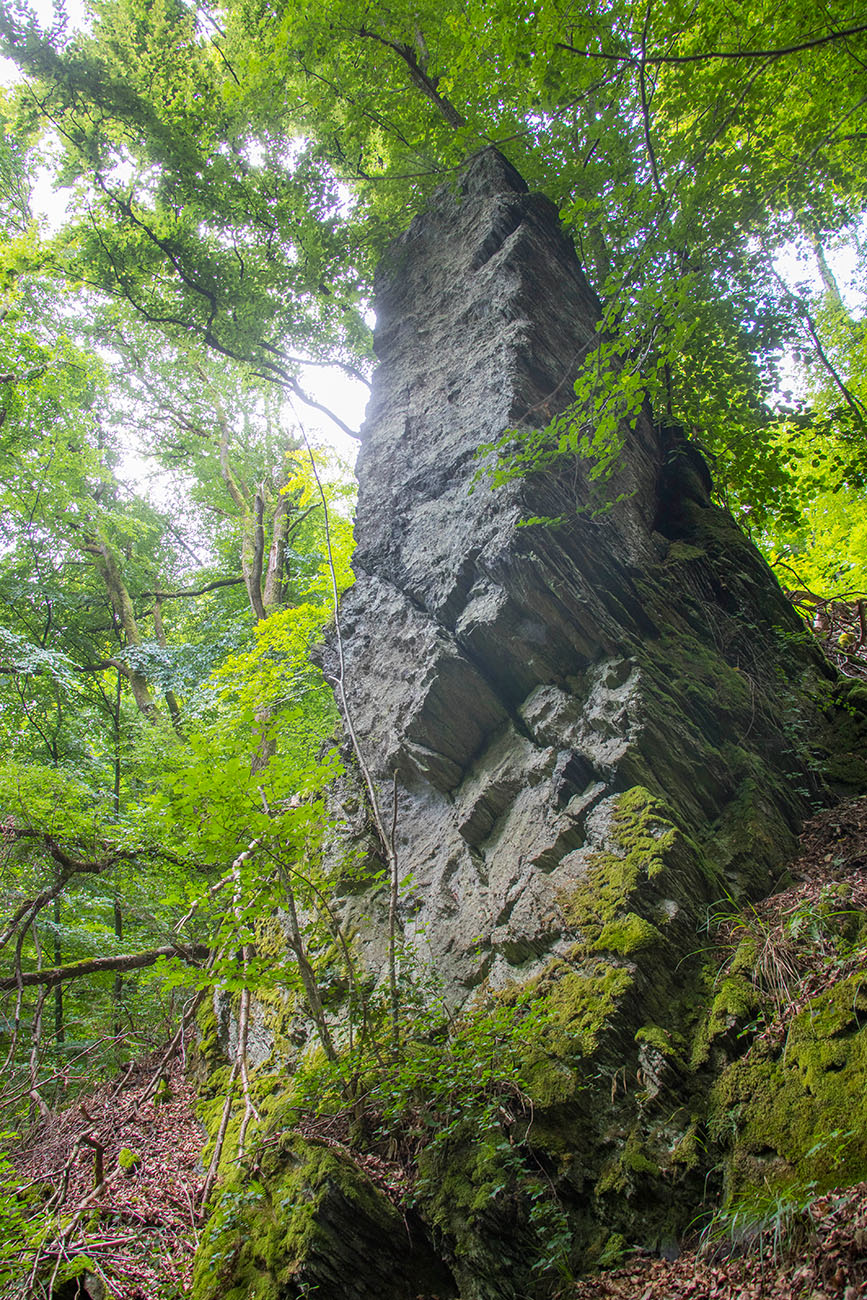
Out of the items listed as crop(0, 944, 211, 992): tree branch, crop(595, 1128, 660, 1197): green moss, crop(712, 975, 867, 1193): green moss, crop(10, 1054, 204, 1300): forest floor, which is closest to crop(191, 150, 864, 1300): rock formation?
crop(595, 1128, 660, 1197): green moss

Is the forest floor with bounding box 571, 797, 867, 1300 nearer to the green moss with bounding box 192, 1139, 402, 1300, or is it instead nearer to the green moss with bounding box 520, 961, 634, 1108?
the green moss with bounding box 520, 961, 634, 1108

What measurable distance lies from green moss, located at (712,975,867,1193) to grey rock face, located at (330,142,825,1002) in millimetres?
1243

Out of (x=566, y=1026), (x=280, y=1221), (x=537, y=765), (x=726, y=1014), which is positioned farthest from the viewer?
(x=537, y=765)

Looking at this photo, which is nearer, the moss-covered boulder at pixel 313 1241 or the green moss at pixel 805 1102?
the green moss at pixel 805 1102

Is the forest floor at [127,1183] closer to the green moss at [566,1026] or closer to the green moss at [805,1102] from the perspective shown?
the green moss at [566,1026]

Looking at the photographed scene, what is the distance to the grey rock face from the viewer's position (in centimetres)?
439

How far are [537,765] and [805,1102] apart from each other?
2.45 m

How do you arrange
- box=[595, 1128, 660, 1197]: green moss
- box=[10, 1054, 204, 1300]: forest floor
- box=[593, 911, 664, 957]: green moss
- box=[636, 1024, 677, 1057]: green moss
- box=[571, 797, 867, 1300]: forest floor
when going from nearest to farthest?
box=[571, 797, 867, 1300]: forest floor < box=[595, 1128, 660, 1197]: green moss < box=[10, 1054, 204, 1300]: forest floor < box=[636, 1024, 677, 1057]: green moss < box=[593, 911, 664, 957]: green moss

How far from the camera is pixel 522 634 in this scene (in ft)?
16.4

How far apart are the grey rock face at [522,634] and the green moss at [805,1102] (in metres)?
1.24

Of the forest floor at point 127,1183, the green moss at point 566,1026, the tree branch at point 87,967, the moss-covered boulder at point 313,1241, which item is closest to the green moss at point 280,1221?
the moss-covered boulder at point 313,1241

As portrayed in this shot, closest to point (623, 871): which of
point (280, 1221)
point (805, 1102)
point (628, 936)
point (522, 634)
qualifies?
point (628, 936)

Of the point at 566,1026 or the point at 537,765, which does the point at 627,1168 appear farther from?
the point at 537,765

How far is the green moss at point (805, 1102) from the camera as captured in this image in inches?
92.3
